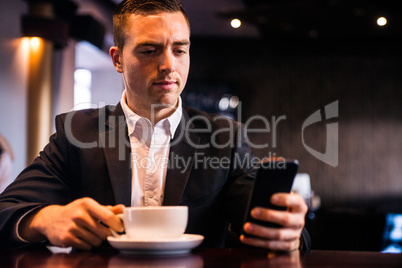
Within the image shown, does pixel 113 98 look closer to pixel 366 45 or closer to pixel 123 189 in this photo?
pixel 366 45

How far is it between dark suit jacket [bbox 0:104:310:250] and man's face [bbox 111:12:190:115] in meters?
0.14

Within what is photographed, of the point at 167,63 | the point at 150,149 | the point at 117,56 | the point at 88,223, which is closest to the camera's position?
the point at 88,223

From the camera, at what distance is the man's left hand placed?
0.96m

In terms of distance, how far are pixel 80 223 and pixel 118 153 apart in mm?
504

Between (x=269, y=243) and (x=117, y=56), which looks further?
(x=117, y=56)

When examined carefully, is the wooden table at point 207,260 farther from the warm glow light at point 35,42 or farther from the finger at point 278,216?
the warm glow light at point 35,42

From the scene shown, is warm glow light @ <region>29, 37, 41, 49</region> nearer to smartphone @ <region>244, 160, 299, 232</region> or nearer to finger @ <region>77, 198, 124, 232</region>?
finger @ <region>77, 198, 124, 232</region>

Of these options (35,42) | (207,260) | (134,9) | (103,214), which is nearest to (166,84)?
(134,9)

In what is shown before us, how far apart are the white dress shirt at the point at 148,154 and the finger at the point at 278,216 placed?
576 mm

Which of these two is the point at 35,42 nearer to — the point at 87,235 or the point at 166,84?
the point at 166,84

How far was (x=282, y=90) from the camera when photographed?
291 inches

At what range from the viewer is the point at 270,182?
0.95 m

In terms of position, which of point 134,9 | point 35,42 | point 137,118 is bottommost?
point 137,118

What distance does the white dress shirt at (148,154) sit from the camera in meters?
1.49
